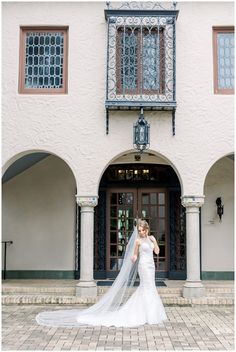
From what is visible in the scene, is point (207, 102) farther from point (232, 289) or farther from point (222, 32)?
point (232, 289)

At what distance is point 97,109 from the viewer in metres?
10.2

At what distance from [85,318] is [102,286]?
2470mm

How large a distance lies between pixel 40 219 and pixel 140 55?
4.88 metres

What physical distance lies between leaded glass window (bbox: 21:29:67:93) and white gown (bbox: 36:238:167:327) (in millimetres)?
4197

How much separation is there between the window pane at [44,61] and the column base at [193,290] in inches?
201

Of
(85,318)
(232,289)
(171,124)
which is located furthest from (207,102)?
(85,318)

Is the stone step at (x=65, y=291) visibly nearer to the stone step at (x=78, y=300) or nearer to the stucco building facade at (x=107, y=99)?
the stone step at (x=78, y=300)

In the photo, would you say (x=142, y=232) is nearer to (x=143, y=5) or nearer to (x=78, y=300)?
(x=78, y=300)

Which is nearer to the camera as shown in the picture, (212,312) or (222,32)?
(212,312)

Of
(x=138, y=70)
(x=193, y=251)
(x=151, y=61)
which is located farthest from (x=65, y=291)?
(x=151, y=61)

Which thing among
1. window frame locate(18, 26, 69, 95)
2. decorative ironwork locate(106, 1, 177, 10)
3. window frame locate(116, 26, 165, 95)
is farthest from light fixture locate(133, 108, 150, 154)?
decorative ironwork locate(106, 1, 177, 10)

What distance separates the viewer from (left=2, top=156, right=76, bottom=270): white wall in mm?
12078

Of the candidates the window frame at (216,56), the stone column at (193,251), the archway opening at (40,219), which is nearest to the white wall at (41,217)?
the archway opening at (40,219)

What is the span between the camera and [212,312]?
909 centimetres
